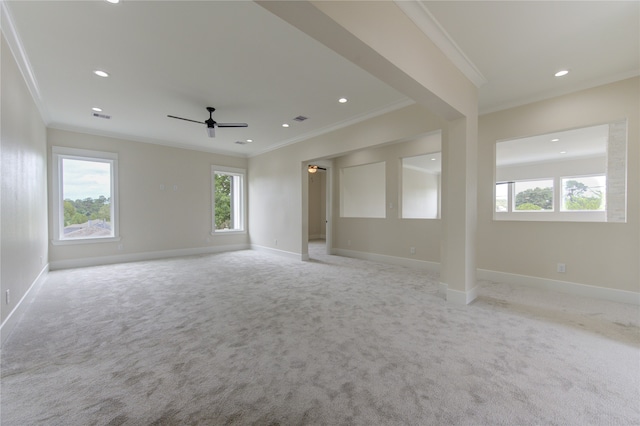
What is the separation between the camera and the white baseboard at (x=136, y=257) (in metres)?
5.18

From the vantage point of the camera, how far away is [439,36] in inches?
94.3

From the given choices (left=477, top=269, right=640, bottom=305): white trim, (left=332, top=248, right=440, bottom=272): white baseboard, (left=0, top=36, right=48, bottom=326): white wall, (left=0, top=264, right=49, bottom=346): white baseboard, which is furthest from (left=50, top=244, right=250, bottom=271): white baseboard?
(left=477, top=269, right=640, bottom=305): white trim

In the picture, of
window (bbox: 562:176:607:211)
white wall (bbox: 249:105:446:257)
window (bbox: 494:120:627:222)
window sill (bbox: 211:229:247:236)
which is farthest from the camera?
window (bbox: 562:176:607:211)

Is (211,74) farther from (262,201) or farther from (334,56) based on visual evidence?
(262,201)

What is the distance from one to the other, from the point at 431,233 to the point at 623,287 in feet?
8.00

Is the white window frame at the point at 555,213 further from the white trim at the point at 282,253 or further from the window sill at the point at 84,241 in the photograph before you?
the window sill at the point at 84,241

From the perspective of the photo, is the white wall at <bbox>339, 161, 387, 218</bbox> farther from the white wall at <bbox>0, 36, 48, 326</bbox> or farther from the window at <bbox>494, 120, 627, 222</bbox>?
the white wall at <bbox>0, 36, 48, 326</bbox>

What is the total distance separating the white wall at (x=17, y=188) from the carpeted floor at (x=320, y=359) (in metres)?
0.48

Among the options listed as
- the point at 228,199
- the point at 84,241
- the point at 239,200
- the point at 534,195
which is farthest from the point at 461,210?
the point at 534,195

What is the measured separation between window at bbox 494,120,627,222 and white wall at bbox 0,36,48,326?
7.68 m

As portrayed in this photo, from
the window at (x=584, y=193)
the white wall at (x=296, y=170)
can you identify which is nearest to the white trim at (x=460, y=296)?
the white wall at (x=296, y=170)

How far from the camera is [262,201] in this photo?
7.24 m

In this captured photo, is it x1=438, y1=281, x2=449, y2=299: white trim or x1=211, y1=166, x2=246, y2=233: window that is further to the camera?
x1=211, y1=166, x2=246, y2=233: window

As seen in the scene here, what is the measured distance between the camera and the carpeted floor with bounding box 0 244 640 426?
58.0 inches
